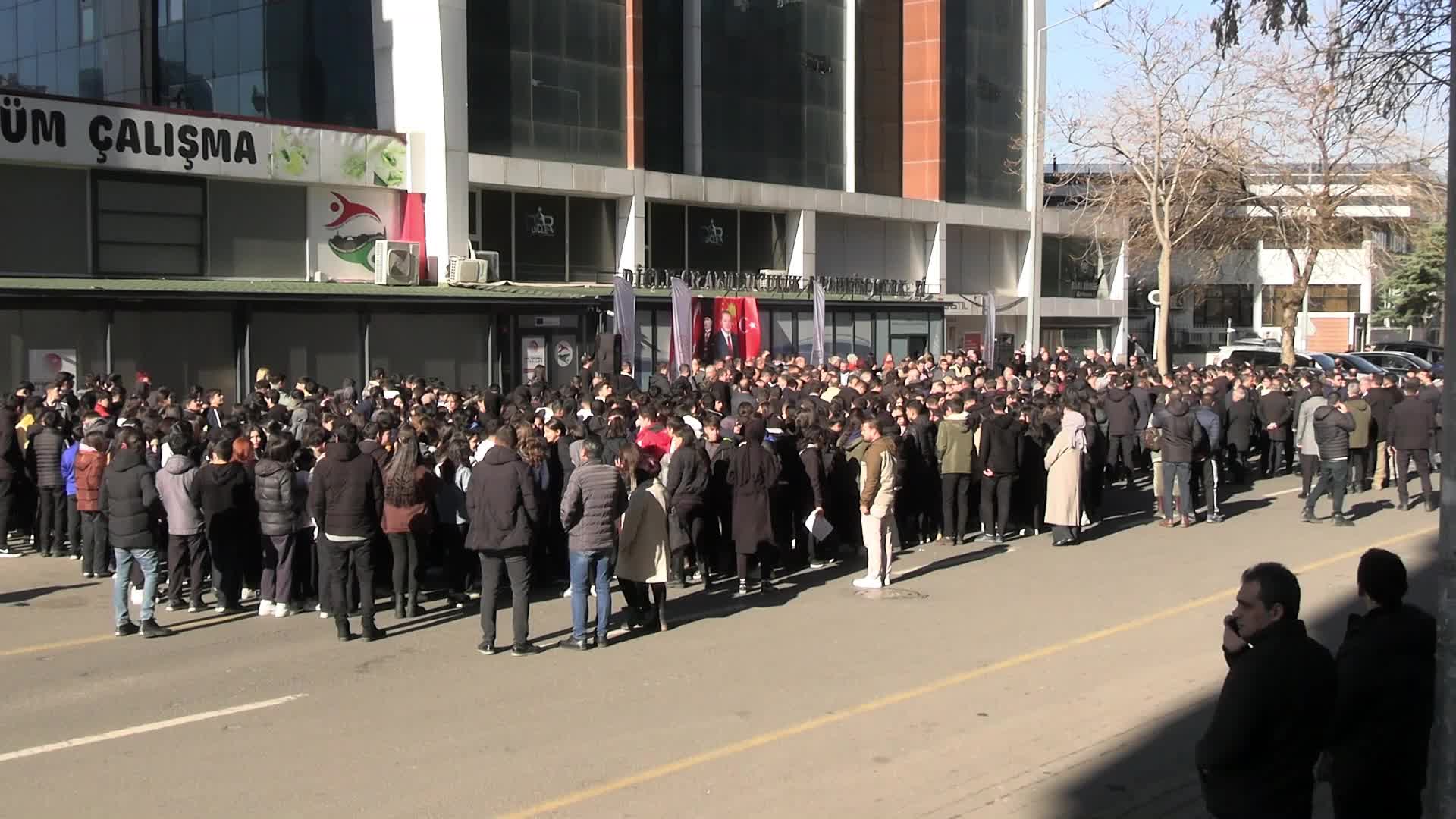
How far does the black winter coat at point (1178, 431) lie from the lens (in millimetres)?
17641

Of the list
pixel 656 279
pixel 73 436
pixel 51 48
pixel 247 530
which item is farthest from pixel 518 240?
pixel 247 530

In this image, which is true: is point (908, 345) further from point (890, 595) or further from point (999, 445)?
point (890, 595)

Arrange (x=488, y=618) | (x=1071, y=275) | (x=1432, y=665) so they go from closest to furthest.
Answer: (x=1432, y=665) < (x=488, y=618) < (x=1071, y=275)

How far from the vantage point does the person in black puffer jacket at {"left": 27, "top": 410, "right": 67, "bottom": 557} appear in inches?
593

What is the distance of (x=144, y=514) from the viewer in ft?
37.8

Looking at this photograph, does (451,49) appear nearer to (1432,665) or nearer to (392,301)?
(392,301)

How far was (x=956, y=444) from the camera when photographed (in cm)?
1658

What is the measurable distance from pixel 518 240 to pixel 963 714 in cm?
2618

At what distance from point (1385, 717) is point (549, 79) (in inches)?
1191

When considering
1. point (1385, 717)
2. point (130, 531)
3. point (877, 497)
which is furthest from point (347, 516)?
point (1385, 717)

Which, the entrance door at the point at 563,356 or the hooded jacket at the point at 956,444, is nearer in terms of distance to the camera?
the hooded jacket at the point at 956,444

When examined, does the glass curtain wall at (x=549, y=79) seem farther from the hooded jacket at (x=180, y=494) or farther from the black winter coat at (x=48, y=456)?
the hooded jacket at (x=180, y=494)

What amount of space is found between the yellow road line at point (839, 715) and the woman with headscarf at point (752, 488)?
10.5ft

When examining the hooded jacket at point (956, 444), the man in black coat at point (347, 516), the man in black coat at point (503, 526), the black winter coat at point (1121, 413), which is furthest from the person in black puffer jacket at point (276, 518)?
the black winter coat at point (1121, 413)
